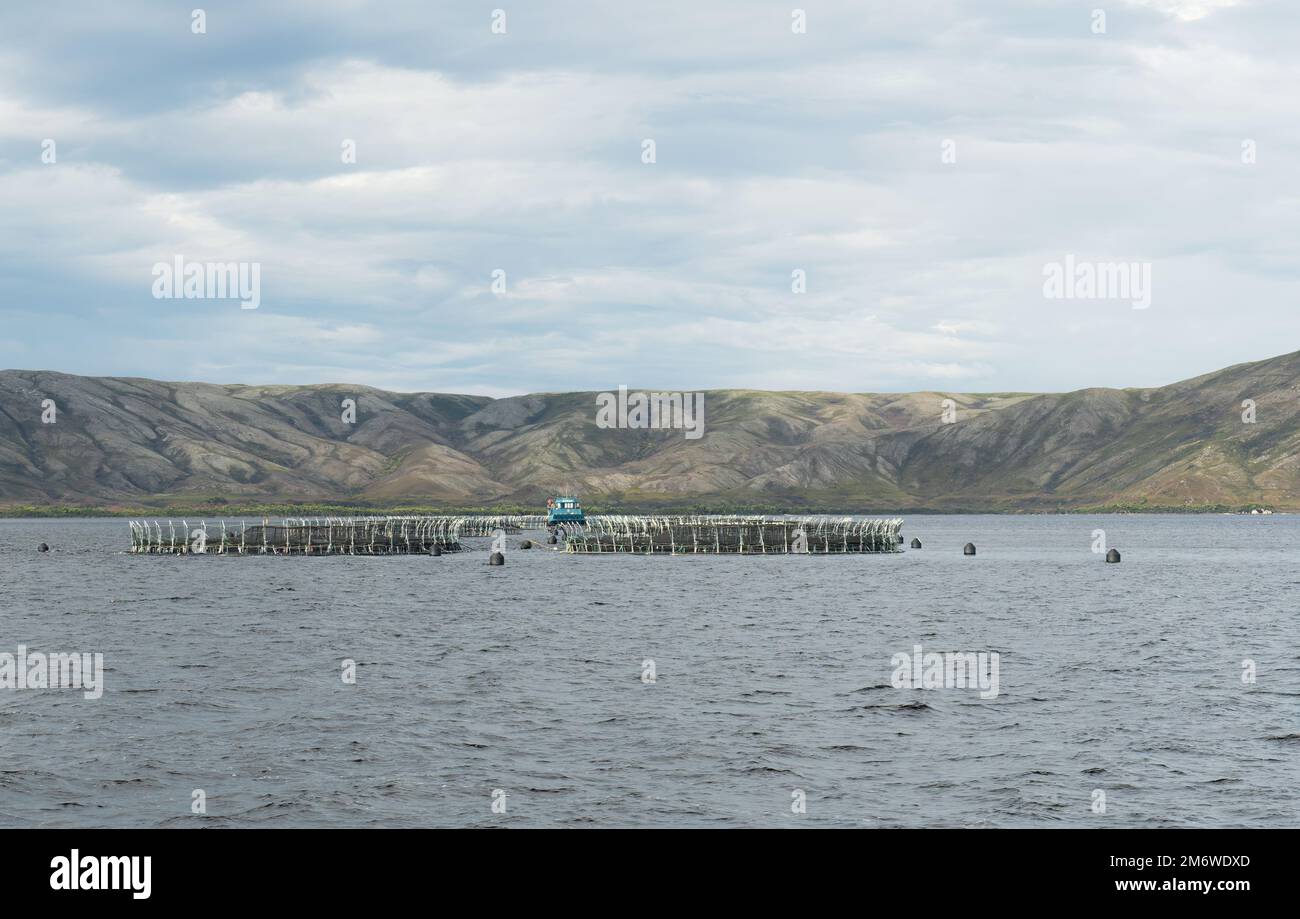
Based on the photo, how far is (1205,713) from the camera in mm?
37531

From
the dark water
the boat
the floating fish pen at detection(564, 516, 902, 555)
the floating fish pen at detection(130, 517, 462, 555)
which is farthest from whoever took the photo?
the boat

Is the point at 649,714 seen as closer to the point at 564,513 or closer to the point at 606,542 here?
the point at 606,542

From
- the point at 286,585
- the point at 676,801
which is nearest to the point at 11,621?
the point at 286,585

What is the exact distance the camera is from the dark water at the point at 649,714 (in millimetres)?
25609

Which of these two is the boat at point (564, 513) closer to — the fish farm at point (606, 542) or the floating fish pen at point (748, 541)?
the fish farm at point (606, 542)

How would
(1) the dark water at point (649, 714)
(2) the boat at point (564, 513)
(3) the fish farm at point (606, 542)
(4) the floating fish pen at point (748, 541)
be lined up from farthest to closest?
(2) the boat at point (564, 513)
(3) the fish farm at point (606, 542)
(4) the floating fish pen at point (748, 541)
(1) the dark water at point (649, 714)

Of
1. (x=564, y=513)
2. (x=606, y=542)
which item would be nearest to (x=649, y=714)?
(x=606, y=542)

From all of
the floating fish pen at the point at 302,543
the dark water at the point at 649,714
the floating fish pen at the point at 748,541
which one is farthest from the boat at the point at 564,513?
the dark water at the point at 649,714

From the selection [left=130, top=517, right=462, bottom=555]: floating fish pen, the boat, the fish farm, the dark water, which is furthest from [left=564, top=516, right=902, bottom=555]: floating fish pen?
the dark water

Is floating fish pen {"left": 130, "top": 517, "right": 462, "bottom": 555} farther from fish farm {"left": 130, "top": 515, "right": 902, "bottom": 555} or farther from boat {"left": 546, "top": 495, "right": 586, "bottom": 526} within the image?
boat {"left": 546, "top": 495, "right": 586, "bottom": 526}

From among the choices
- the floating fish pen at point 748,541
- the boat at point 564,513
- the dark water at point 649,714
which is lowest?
the dark water at point 649,714

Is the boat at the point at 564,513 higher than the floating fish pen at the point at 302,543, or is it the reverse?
the boat at the point at 564,513

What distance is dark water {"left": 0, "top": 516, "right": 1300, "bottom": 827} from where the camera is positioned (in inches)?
1008

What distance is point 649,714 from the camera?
1432 inches
